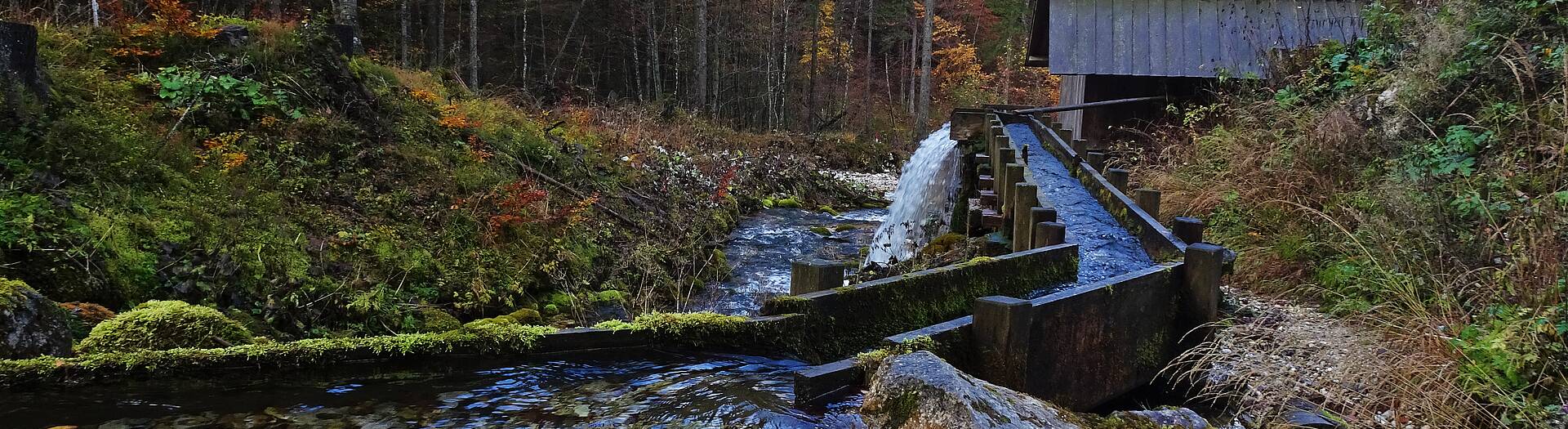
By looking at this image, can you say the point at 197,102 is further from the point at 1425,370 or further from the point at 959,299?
the point at 1425,370

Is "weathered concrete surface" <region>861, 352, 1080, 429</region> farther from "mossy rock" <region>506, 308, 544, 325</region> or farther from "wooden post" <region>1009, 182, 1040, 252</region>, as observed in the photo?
"mossy rock" <region>506, 308, 544, 325</region>

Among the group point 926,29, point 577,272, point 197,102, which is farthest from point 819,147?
point 197,102

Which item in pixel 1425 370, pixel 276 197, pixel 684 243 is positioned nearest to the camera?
pixel 1425 370

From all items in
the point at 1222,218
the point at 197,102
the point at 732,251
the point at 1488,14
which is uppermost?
the point at 1488,14

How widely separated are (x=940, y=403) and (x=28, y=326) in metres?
4.47

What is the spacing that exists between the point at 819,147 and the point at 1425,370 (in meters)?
19.5

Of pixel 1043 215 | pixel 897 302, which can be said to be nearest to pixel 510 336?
pixel 897 302

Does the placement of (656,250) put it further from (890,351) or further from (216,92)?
(890,351)

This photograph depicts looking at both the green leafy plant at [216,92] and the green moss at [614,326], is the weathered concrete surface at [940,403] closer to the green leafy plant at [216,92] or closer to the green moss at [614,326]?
the green moss at [614,326]

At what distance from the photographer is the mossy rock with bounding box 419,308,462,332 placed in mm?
6980

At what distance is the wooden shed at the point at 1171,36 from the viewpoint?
Answer: 13656mm

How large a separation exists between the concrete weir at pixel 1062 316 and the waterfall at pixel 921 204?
3.88 m

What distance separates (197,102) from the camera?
786cm

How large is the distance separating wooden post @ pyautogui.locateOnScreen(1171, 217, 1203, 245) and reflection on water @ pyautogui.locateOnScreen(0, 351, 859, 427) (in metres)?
3.84
